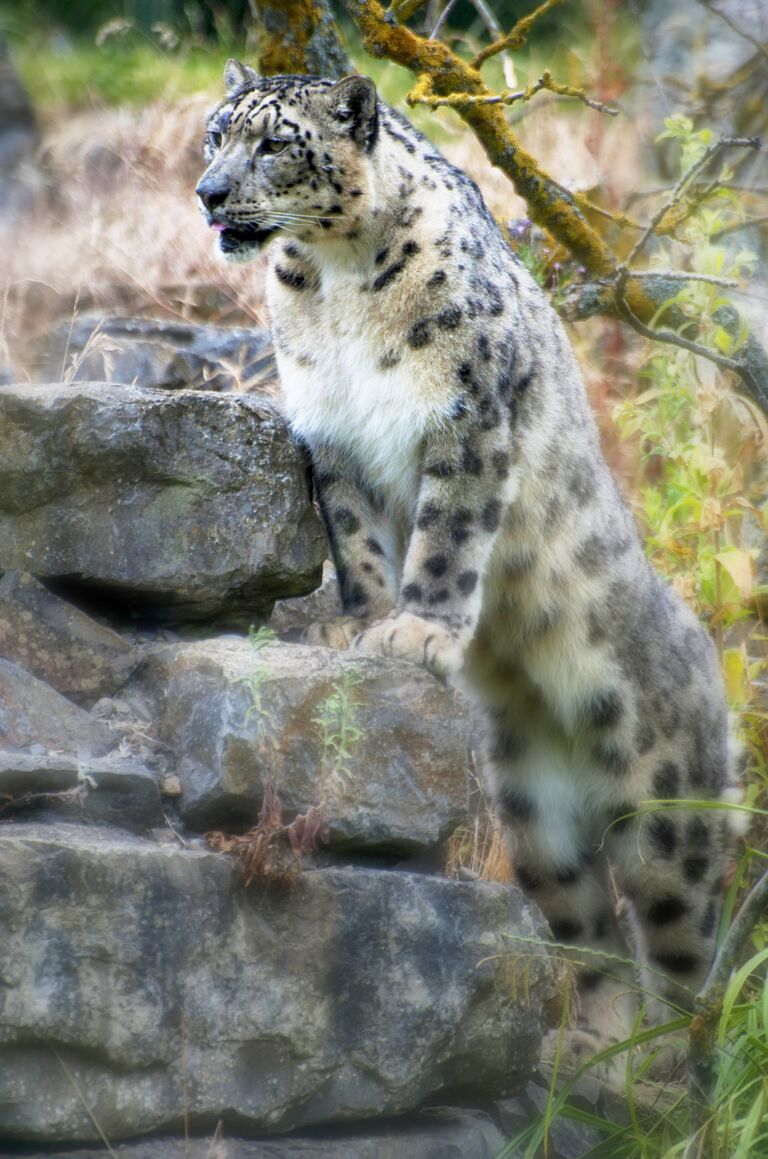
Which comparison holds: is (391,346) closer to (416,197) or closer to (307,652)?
(416,197)

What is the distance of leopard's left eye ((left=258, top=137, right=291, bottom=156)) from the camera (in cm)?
399

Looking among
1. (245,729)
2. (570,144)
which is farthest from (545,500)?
(570,144)

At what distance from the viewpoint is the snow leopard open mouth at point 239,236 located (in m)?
3.96

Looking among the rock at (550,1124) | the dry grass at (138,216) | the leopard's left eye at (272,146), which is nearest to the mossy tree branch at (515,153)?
the leopard's left eye at (272,146)

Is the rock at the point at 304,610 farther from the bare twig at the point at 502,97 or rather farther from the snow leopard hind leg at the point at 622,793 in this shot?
the bare twig at the point at 502,97

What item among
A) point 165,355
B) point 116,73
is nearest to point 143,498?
point 165,355

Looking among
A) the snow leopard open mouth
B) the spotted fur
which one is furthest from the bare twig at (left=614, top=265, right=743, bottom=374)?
the snow leopard open mouth

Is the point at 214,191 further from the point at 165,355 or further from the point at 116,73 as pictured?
the point at 116,73

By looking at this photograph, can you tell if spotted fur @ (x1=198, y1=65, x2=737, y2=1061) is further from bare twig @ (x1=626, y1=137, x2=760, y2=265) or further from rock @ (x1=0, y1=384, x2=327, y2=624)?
bare twig @ (x1=626, y1=137, x2=760, y2=265)

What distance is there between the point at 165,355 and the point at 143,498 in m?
2.32

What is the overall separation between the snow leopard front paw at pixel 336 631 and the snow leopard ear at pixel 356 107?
1268 mm

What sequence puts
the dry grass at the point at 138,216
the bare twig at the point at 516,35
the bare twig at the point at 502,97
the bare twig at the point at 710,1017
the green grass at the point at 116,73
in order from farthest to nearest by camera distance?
the green grass at the point at 116,73
the dry grass at the point at 138,216
the bare twig at the point at 516,35
the bare twig at the point at 502,97
the bare twig at the point at 710,1017

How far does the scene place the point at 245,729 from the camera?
3275 millimetres

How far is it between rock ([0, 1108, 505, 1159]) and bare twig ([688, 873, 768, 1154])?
1.64 ft
